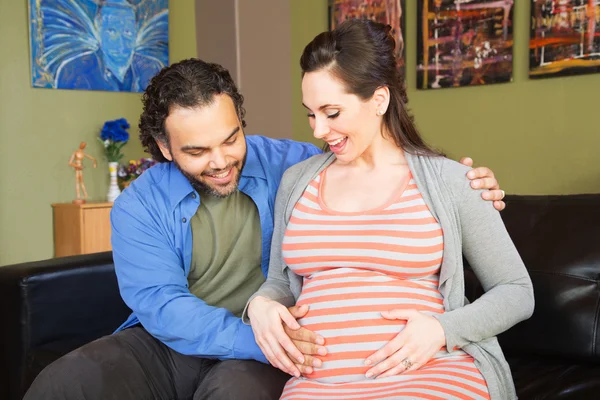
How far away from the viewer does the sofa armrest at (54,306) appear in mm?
2080

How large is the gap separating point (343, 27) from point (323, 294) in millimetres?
673

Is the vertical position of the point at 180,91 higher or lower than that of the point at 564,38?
lower

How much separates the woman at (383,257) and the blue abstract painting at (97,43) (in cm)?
378

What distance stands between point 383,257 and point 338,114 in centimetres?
37

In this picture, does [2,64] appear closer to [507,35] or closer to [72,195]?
[72,195]

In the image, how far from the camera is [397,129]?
160 cm

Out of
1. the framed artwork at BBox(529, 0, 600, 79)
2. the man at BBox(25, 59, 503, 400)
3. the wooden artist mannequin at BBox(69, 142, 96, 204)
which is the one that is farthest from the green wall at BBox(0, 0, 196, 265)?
the framed artwork at BBox(529, 0, 600, 79)

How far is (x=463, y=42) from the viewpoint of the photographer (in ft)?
13.5

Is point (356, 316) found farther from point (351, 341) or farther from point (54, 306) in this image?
point (54, 306)

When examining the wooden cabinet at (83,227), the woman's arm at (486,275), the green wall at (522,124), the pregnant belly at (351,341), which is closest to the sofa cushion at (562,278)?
the woman's arm at (486,275)

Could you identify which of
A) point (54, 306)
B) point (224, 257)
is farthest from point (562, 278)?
point (54, 306)

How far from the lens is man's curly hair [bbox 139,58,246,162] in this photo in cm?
178

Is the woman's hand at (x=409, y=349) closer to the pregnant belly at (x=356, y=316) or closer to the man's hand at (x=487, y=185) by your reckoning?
the pregnant belly at (x=356, y=316)

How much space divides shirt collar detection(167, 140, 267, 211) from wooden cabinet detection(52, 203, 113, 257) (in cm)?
288
